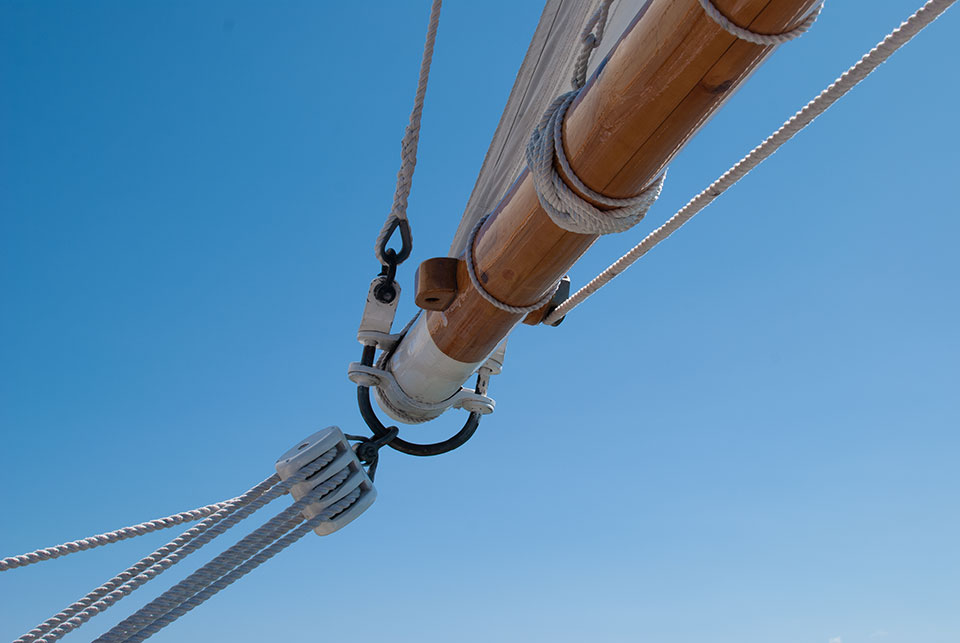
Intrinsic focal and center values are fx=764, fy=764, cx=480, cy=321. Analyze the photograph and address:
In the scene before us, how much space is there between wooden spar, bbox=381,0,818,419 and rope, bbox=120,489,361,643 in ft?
1.57

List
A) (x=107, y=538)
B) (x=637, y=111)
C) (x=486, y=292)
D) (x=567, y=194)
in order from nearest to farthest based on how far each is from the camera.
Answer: (x=637, y=111) → (x=567, y=194) → (x=486, y=292) → (x=107, y=538)

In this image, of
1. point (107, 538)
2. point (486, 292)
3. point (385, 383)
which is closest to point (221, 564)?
point (107, 538)

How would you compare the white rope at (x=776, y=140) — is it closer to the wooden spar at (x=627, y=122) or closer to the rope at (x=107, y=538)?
the wooden spar at (x=627, y=122)

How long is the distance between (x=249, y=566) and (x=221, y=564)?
0.06m

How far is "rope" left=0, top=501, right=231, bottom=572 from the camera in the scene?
169 cm

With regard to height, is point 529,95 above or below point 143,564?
above

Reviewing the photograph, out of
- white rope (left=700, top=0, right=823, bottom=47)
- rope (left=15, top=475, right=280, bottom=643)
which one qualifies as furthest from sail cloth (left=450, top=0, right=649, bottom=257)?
rope (left=15, top=475, right=280, bottom=643)

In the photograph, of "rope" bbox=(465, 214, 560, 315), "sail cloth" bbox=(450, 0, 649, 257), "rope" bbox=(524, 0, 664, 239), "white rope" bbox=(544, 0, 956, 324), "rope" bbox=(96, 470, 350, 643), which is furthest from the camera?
"sail cloth" bbox=(450, 0, 649, 257)

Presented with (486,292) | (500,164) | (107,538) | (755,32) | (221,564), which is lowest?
(221,564)

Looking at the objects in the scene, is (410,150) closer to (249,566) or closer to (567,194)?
(567,194)

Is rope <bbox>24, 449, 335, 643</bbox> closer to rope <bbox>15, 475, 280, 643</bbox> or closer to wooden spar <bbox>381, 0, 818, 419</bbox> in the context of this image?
rope <bbox>15, 475, 280, 643</bbox>

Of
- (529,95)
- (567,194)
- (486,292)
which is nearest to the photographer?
(567,194)

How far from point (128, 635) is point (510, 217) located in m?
1.08

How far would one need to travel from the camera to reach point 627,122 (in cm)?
113
